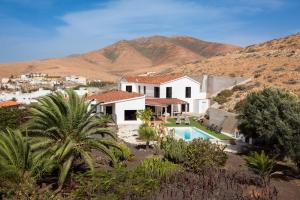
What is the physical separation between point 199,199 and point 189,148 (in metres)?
7.29

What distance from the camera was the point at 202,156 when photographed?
15.9 metres

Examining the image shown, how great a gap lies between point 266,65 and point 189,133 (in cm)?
3166

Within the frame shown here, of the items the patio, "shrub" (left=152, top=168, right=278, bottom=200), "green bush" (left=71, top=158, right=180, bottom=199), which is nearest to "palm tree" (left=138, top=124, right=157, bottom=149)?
"shrub" (left=152, top=168, right=278, bottom=200)

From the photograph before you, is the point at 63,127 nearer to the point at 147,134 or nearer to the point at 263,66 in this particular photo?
the point at 147,134

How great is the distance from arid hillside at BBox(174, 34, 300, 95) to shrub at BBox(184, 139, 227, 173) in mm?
25516

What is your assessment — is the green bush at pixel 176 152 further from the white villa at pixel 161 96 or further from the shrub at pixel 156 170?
the white villa at pixel 161 96

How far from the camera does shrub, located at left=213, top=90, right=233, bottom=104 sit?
42.3 m

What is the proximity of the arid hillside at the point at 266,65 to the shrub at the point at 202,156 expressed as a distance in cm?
2552

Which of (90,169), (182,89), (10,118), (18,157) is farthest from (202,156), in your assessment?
(182,89)

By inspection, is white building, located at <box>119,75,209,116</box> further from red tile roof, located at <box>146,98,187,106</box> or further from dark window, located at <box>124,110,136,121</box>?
dark window, located at <box>124,110,136,121</box>

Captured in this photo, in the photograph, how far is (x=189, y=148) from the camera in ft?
54.6

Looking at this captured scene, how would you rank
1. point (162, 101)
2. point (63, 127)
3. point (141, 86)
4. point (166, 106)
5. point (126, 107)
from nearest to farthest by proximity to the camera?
point (63, 127), point (126, 107), point (166, 106), point (162, 101), point (141, 86)

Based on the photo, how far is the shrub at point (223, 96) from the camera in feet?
139

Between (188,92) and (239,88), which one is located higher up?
(239,88)
